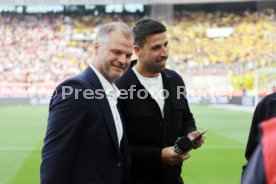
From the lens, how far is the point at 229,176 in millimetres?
7238

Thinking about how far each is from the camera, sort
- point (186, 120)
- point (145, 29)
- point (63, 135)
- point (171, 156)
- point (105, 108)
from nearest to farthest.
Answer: point (63, 135) → point (105, 108) → point (171, 156) → point (145, 29) → point (186, 120)

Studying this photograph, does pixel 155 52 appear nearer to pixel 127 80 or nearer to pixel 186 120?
pixel 127 80

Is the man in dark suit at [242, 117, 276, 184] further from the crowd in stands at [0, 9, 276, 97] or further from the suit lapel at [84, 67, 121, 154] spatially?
the crowd in stands at [0, 9, 276, 97]

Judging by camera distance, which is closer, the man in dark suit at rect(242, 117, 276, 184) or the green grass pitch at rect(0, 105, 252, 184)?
the man in dark suit at rect(242, 117, 276, 184)

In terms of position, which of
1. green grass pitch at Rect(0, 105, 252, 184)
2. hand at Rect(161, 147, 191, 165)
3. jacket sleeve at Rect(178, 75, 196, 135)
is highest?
jacket sleeve at Rect(178, 75, 196, 135)

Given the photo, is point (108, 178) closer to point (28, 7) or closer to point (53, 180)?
point (53, 180)

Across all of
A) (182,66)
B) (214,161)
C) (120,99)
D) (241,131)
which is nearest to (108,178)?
(120,99)

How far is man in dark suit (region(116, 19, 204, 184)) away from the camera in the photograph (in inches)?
117

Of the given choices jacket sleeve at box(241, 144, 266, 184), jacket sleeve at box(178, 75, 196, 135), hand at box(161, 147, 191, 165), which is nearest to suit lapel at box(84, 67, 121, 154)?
hand at box(161, 147, 191, 165)

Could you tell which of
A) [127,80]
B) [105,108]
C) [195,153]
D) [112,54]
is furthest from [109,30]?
[195,153]

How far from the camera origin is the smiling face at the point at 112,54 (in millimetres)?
2377

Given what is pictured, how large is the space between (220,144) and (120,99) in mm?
8295

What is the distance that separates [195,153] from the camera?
9.84 m

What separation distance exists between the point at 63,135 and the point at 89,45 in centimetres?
3212
